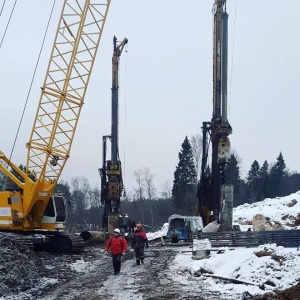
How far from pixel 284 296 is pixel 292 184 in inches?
4324

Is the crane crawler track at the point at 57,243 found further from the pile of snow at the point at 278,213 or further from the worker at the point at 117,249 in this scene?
the pile of snow at the point at 278,213

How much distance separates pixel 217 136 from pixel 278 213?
15995 millimetres

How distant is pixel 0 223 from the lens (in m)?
23.1

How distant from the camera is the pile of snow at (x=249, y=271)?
11945 millimetres

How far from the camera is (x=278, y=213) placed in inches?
1681

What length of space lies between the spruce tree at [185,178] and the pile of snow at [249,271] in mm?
61874

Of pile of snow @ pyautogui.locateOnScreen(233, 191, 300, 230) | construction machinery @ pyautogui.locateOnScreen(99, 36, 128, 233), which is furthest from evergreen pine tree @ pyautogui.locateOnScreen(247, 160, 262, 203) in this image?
construction machinery @ pyautogui.locateOnScreen(99, 36, 128, 233)

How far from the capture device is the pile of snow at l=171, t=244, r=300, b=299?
39.2ft

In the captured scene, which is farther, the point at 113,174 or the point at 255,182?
the point at 255,182

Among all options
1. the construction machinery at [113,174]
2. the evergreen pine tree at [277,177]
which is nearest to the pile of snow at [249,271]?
the construction machinery at [113,174]

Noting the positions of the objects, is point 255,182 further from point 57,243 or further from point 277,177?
point 57,243

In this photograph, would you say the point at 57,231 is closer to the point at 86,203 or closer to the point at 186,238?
the point at 186,238

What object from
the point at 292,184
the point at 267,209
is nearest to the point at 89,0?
the point at 267,209

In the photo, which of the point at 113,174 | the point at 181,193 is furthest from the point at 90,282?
the point at 181,193
